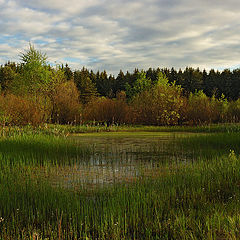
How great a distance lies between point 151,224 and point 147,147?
244 inches

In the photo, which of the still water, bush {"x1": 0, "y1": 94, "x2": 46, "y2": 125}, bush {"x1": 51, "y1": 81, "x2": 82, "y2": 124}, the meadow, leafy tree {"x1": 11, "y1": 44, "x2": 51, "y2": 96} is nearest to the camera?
the meadow

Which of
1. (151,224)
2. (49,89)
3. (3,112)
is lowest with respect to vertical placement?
(151,224)

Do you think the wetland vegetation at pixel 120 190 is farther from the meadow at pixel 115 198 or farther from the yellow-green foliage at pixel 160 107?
the yellow-green foliage at pixel 160 107

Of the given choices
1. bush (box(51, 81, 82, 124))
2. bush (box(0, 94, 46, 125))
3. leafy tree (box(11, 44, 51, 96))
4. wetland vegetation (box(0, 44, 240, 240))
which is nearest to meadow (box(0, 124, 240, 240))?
wetland vegetation (box(0, 44, 240, 240))

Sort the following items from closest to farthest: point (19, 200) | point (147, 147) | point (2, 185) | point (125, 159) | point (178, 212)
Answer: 1. point (178, 212)
2. point (19, 200)
3. point (2, 185)
4. point (125, 159)
5. point (147, 147)

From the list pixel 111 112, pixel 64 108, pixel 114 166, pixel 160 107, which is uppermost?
pixel 160 107

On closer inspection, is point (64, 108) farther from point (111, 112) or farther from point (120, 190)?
point (120, 190)

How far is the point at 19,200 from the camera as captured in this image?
4422 mm

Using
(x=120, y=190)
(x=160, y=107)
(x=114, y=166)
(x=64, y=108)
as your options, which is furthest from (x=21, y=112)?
(x=120, y=190)

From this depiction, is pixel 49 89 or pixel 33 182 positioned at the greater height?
pixel 49 89

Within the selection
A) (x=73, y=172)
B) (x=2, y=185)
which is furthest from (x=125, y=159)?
(x=2, y=185)

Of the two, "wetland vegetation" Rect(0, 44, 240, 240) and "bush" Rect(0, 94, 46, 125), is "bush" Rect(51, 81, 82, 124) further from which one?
"wetland vegetation" Rect(0, 44, 240, 240)

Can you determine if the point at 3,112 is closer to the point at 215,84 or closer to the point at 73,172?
the point at 73,172

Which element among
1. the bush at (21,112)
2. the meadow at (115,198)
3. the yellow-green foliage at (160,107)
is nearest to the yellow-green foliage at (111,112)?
the yellow-green foliage at (160,107)
